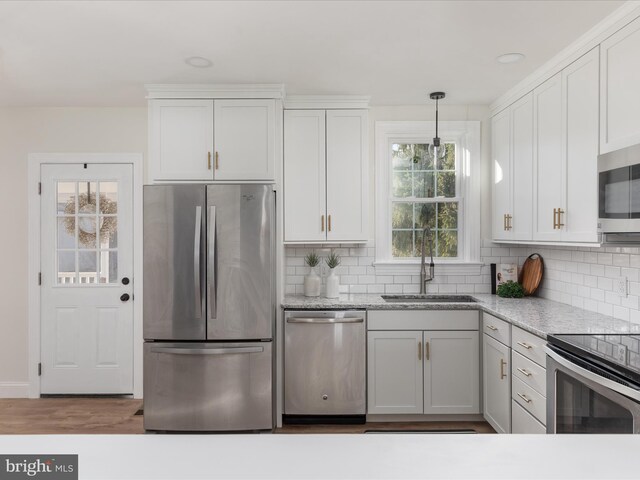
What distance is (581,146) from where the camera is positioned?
2.51 meters

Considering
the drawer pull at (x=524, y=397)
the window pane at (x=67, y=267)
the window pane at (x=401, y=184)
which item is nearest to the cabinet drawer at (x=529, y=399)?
the drawer pull at (x=524, y=397)

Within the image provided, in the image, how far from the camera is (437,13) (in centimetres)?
226

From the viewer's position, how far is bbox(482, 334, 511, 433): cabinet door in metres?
2.85

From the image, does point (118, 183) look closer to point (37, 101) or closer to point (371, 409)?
point (37, 101)

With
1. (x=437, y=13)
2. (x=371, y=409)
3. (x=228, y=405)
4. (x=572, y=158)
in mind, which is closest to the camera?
(x=437, y=13)

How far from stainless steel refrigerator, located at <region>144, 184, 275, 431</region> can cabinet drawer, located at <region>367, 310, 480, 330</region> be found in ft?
2.86

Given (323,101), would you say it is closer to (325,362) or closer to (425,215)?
(425,215)

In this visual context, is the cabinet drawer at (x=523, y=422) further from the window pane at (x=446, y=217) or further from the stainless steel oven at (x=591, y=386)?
the window pane at (x=446, y=217)

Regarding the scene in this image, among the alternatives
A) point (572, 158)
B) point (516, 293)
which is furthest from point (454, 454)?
point (516, 293)

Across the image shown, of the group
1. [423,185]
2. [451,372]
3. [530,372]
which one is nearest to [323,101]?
[423,185]

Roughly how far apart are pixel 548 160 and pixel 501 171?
2.52 ft

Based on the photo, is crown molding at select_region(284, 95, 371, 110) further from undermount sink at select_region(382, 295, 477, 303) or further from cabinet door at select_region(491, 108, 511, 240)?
undermount sink at select_region(382, 295, 477, 303)

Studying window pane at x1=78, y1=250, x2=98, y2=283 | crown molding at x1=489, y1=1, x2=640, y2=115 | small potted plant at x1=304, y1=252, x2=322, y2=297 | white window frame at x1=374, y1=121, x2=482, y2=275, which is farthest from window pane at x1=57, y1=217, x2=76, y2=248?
crown molding at x1=489, y1=1, x2=640, y2=115

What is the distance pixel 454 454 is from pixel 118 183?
3.88 meters
